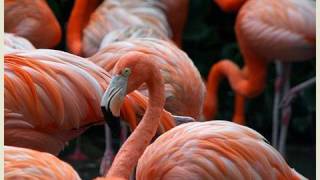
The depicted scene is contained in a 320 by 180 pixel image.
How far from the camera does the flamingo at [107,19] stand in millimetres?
6828

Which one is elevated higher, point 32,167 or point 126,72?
point 32,167

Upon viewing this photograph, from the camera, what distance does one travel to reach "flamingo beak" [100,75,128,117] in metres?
3.77

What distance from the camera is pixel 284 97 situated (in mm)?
7641

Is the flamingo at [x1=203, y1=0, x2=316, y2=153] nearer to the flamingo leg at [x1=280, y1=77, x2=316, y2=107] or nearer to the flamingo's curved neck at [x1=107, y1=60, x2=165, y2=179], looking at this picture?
the flamingo leg at [x1=280, y1=77, x2=316, y2=107]

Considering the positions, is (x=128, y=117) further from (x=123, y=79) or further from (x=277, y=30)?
(x=277, y=30)

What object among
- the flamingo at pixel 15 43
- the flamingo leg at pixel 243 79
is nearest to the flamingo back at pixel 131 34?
the flamingo at pixel 15 43

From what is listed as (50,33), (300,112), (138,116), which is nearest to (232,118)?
(300,112)

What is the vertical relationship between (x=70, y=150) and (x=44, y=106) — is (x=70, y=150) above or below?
below

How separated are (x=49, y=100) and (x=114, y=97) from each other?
49cm

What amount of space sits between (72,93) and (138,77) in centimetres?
38

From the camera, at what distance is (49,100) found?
165 inches

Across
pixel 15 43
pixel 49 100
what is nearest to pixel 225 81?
pixel 15 43

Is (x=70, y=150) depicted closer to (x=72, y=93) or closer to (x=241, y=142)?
(x=72, y=93)

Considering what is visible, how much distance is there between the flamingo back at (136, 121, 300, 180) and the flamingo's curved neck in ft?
0.40
